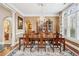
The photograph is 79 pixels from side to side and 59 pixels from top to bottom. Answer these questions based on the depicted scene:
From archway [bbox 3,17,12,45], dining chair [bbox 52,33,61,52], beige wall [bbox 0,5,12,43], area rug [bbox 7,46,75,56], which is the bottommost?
area rug [bbox 7,46,75,56]

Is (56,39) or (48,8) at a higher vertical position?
(48,8)

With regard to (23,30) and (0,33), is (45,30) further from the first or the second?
(0,33)

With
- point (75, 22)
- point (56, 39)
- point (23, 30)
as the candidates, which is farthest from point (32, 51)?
point (75, 22)

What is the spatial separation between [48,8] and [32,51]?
134 centimetres

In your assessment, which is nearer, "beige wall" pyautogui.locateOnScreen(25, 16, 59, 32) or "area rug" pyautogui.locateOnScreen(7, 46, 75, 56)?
"area rug" pyautogui.locateOnScreen(7, 46, 75, 56)

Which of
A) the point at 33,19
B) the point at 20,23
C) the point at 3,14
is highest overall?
the point at 3,14

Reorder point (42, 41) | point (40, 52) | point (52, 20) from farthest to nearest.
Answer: point (42, 41), point (52, 20), point (40, 52)

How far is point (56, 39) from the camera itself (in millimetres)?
4074

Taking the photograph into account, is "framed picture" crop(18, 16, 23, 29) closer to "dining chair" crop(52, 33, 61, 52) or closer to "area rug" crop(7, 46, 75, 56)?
"area rug" crop(7, 46, 75, 56)

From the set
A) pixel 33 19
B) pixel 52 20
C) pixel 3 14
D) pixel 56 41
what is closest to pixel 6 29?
pixel 3 14

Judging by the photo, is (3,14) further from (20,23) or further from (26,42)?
(26,42)

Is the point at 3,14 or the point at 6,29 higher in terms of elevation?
the point at 3,14

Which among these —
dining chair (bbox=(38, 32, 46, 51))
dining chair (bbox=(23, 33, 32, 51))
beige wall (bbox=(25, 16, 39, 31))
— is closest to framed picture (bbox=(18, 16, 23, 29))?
beige wall (bbox=(25, 16, 39, 31))

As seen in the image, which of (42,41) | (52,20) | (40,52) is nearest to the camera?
(40,52)
